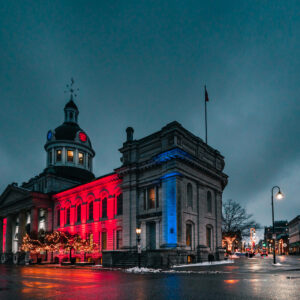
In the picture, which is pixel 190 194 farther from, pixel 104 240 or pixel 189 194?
pixel 104 240

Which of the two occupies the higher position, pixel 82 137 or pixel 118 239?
pixel 82 137

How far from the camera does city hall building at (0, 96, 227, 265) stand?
3747 centimetres

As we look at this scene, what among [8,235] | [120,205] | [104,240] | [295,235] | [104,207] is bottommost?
[295,235]

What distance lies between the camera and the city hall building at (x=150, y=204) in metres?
37.5

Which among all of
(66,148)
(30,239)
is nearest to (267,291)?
(30,239)

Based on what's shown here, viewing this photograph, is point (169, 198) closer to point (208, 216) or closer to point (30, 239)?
point (208, 216)

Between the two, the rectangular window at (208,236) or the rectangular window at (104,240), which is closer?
the rectangular window at (208,236)

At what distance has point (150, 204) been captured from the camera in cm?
4112

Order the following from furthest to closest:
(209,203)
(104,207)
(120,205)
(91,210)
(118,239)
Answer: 1. (91,210)
2. (104,207)
3. (120,205)
4. (209,203)
5. (118,239)

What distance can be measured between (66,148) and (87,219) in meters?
25.0

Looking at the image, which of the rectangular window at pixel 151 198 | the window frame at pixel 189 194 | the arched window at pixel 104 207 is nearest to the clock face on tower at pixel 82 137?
the arched window at pixel 104 207

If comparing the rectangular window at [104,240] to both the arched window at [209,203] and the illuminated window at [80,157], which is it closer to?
the arched window at [209,203]

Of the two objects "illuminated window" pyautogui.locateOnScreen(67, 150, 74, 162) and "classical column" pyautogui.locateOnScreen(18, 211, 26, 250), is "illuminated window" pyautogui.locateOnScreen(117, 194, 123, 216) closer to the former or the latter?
"classical column" pyautogui.locateOnScreen(18, 211, 26, 250)

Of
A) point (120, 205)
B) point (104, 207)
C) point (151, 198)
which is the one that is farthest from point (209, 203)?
point (104, 207)
